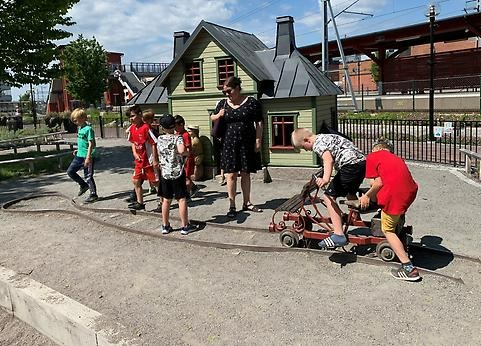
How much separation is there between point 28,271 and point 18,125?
116 feet

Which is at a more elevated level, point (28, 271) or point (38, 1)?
point (38, 1)

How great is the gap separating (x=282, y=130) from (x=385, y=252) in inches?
245

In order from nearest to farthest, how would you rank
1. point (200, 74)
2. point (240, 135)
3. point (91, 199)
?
point (240, 135) < point (91, 199) < point (200, 74)

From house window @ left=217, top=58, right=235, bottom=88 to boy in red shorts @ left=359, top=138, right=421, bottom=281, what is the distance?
689 centimetres

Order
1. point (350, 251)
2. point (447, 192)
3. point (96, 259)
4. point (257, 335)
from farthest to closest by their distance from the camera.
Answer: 1. point (447, 192)
2. point (96, 259)
3. point (350, 251)
4. point (257, 335)

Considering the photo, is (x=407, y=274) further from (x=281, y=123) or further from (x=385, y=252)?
(x=281, y=123)

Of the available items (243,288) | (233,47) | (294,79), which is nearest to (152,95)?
(233,47)

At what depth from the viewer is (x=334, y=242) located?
497 cm

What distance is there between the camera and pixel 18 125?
3666 cm

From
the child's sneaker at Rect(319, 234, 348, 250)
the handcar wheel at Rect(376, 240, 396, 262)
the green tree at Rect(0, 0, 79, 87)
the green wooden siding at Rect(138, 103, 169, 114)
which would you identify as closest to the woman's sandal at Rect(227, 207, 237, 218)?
the child's sneaker at Rect(319, 234, 348, 250)

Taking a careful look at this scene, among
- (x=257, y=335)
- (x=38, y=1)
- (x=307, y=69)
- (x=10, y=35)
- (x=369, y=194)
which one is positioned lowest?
(x=257, y=335)

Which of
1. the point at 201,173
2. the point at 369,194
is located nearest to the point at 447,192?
the point at 369,194

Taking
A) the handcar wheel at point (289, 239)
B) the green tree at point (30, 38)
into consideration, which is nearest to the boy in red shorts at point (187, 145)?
the handcar wheel at point (289, 239)

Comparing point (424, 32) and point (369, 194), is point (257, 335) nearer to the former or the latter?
point (369, 194)
